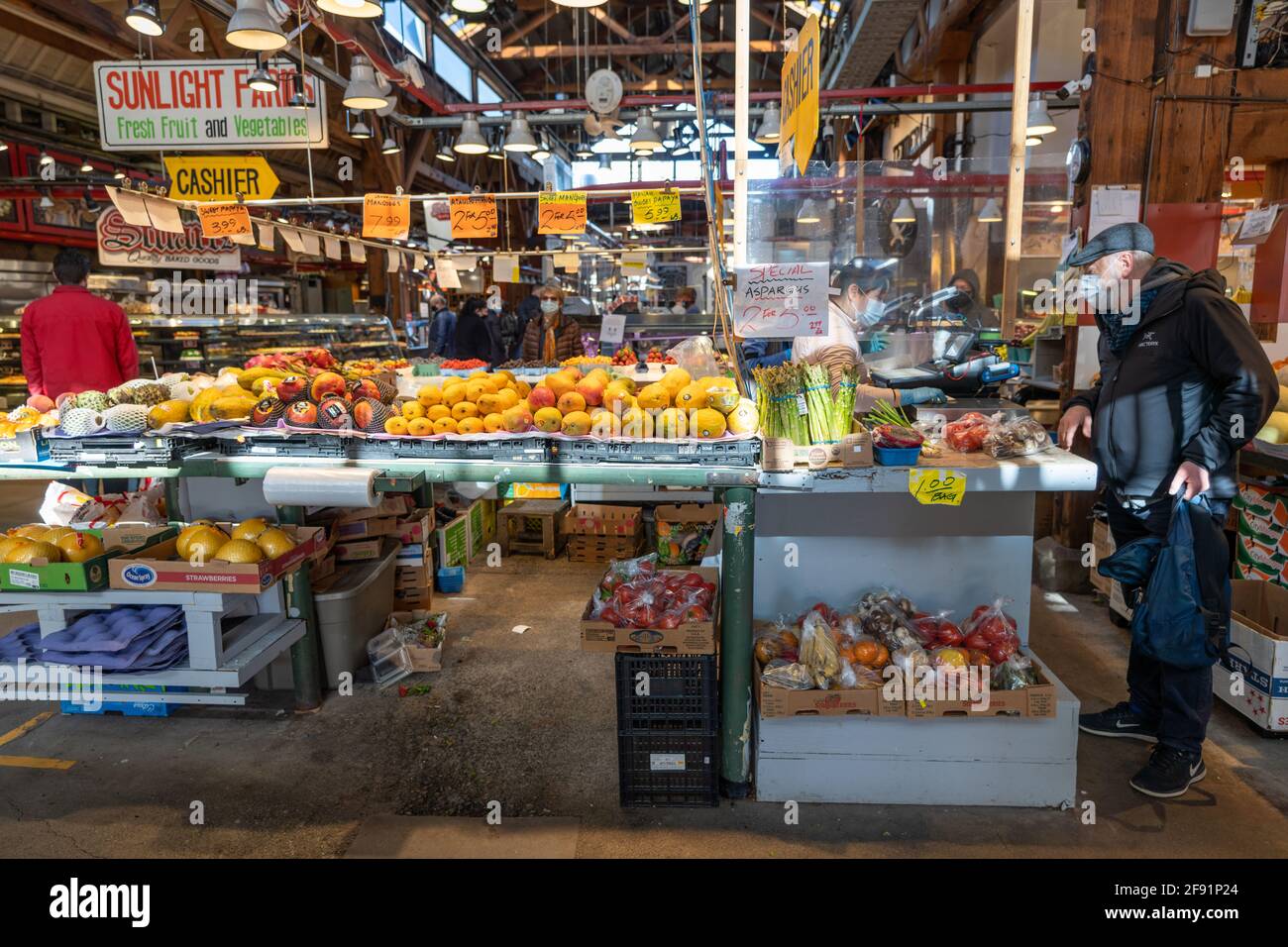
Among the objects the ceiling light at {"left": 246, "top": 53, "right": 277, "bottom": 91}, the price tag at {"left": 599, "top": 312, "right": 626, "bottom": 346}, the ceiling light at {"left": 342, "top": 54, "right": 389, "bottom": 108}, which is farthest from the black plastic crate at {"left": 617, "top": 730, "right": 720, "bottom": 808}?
the price tag at {"left": 599, "top": 312, "right": 626, "bottom": 346}

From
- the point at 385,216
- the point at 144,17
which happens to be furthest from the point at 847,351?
the point at 144,17

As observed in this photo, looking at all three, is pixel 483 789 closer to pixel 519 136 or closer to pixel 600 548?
pixel 600 548

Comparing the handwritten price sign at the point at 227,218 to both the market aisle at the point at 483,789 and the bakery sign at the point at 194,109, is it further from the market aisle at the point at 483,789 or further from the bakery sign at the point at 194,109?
the market aisle at the point at 483,789

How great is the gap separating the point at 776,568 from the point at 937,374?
2.05 m

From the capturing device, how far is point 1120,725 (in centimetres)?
358

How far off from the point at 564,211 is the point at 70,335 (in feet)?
12.2

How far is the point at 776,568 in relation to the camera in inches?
135

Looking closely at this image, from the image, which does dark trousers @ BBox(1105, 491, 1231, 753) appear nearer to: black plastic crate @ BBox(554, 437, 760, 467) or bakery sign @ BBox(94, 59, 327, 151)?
black plastic crate @ BBox(554, 437, 760, 467)

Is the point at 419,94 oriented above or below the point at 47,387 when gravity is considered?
above

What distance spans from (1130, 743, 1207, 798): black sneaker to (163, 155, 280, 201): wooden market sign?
7005 mm

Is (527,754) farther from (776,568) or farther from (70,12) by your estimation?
(70,12)

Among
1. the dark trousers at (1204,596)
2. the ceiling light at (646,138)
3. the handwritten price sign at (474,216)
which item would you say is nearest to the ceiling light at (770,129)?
the ceiling light at (646,138)
